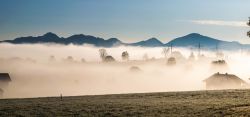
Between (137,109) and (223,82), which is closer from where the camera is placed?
(137,109)

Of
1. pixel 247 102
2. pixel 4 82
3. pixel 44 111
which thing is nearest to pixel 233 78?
pixel 4 82

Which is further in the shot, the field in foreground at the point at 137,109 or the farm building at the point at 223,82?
the farm building at the point at 223,82

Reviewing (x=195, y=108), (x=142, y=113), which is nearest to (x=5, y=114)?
(x=142, y=113)

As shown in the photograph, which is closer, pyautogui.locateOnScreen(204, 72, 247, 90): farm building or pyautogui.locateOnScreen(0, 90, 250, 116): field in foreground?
pyautogui.locateOnScreen(0, 90, 250, 116): field in foreground

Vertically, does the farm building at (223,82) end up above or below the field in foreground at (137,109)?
above

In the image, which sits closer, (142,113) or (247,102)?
(142,113)

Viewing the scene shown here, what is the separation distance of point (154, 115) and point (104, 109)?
299 inches

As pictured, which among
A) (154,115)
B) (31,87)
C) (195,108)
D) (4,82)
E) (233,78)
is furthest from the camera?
(31,87)

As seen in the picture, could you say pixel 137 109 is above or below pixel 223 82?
below

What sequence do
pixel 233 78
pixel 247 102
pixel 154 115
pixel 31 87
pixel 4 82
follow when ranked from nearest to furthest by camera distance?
pixel 154 115 < pixel 247 102 < pixel 233 78 < pixel 4 82 < pixel 31 87

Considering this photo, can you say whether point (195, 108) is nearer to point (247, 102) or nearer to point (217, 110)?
point (217, 110)

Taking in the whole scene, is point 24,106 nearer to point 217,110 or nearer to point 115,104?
point 115,104

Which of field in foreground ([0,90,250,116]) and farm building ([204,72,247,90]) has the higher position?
farm building ([204,72,247,90])

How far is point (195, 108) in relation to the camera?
174 feet
